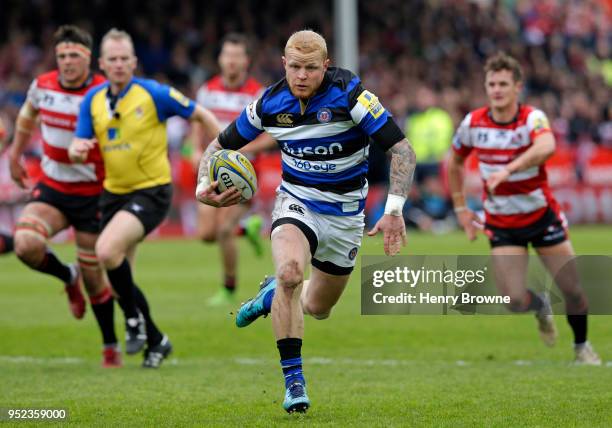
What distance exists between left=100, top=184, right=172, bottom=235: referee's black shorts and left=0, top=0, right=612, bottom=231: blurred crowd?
13.7 meters

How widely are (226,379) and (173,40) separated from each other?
20.3 m

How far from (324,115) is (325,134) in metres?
0.13

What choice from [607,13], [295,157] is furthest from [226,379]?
[607,13]

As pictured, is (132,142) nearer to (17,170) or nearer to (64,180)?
(64,180)

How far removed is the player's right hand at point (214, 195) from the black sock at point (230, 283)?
6339 mm

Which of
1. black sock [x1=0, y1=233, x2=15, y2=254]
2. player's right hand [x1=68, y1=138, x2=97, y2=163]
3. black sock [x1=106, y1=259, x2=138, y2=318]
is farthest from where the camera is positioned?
black sock [x1=0, y1=233, x2=15, y2=254]

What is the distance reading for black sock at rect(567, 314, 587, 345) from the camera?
30.7ft

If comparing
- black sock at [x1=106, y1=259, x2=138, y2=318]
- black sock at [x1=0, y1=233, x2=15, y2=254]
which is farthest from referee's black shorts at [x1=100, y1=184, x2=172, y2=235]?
black sock at [x1=0, y1=233, x2=15, y2=254]

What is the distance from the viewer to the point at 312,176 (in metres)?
7.52

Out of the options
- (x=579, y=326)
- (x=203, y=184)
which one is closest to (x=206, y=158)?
(x=203, y=184)

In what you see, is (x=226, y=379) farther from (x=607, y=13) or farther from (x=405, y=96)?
(x=607, y=13)

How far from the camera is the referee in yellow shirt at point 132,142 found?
941cm

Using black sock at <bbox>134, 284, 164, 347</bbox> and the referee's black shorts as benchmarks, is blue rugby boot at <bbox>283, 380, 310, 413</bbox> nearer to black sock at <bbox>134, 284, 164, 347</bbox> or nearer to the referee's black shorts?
black sock at <bbox>134, 284, 164, 347</bbox>

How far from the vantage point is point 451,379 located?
8.46 m
